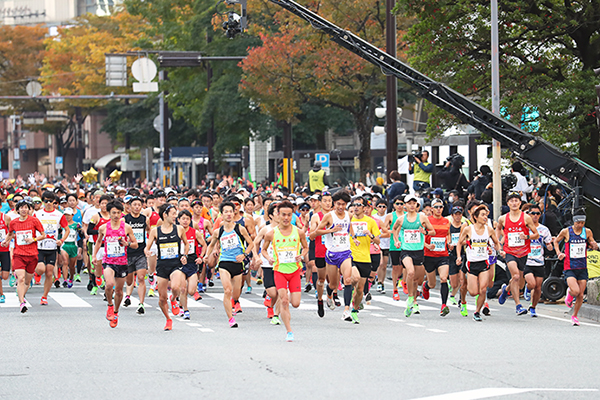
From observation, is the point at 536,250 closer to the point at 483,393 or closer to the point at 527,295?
the point at 527,295

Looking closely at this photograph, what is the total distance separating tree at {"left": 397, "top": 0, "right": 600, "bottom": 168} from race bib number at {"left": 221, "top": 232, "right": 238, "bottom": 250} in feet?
28.6

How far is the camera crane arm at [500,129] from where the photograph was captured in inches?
691

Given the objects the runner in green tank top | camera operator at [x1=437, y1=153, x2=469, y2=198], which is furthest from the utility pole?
the runner in green tank top

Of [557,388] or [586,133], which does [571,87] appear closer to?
[586,133]

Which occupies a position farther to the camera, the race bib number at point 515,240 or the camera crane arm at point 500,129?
the camera crane arm at point 500,129

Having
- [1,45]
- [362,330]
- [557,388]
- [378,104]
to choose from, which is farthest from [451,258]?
[1,45]

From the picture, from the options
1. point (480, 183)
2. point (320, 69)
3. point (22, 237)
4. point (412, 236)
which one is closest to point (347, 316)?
point (412, 236)

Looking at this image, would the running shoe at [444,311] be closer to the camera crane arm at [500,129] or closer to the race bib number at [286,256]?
the camera crane arm at [500,129]

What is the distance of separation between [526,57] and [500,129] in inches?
182

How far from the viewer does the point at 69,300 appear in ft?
60.7

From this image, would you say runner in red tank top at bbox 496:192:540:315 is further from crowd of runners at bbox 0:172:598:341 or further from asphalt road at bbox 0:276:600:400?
asphalt road at bbox 0:276:600:400

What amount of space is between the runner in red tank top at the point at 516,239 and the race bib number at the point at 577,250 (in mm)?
728

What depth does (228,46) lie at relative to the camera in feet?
144

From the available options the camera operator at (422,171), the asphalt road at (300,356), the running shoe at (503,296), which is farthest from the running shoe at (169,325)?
the camera operator at (422,171)
